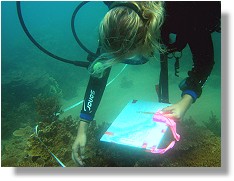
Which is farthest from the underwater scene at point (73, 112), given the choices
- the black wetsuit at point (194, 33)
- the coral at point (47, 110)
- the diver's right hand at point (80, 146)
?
the black wetsuit at point (194, 33)

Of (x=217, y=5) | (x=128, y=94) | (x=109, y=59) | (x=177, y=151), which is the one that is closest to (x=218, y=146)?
(x=177, y=151)

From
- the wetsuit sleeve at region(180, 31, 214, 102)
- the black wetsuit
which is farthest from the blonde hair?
the wetsuit sleeve at region(180, 31, 214, 102)

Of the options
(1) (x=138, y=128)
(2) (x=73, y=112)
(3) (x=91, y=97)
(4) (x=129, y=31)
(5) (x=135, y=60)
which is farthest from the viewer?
(2) (x=73, y=112)

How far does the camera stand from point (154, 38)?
73.0 inches

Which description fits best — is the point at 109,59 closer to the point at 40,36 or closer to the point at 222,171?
the point at 222,171

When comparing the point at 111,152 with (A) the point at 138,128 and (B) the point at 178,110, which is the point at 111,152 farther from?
(B) the point at 178,110

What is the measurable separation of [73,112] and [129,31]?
6232 mm

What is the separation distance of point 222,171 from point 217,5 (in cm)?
174

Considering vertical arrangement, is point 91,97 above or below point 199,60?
below

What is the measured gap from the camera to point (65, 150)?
3.21 m

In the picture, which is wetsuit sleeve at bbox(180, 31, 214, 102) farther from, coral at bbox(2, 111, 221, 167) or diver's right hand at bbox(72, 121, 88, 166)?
diver's right hand at bbox(72, 121, 88, 166)

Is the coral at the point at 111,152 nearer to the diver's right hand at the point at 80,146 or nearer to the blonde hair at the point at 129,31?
the diver's right hand at the point at 80,146

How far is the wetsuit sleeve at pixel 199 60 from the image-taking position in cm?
209

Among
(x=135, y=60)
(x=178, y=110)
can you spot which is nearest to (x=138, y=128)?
(x=178, y=110)
